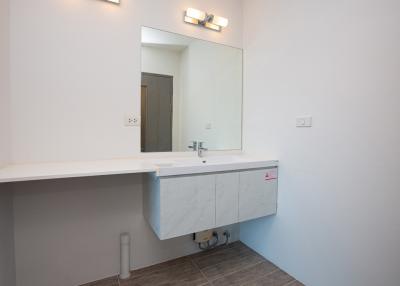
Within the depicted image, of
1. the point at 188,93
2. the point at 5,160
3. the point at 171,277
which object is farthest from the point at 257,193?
the point at 5,160

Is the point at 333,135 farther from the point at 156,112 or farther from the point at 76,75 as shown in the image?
the point at 76,75

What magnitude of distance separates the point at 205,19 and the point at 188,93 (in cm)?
71

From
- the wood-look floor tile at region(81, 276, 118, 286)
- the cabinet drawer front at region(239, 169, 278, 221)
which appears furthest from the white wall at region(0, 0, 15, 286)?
the cabinet drawer front at region(239, 169, 278, 221)

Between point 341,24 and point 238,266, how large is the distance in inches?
80.1

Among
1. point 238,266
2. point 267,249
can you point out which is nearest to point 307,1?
point 267,249

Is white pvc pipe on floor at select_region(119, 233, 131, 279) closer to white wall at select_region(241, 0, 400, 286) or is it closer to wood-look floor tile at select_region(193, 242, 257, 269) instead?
wood-look floor tile at select_region(193, 242, 257, 269)

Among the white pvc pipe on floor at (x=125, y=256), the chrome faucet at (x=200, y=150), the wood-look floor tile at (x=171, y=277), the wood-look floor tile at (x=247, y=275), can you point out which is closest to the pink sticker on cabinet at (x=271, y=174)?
the chrome faucet at (x=200, y=150)

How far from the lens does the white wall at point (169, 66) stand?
1760mm

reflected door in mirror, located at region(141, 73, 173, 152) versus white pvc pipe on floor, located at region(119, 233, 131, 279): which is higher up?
reflected door in mirror, located at region(141, 73, 173, 152)

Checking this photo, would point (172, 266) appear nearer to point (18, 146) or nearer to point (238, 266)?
point (238, 266)

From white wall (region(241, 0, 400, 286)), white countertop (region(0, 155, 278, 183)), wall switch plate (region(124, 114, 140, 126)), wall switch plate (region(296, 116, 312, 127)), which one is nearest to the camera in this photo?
white countertop (region(0, 155, 278, 183))

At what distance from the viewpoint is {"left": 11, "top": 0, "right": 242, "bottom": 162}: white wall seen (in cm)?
138

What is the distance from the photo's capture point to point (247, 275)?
1.74 metres

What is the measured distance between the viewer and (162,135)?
6.16ft
